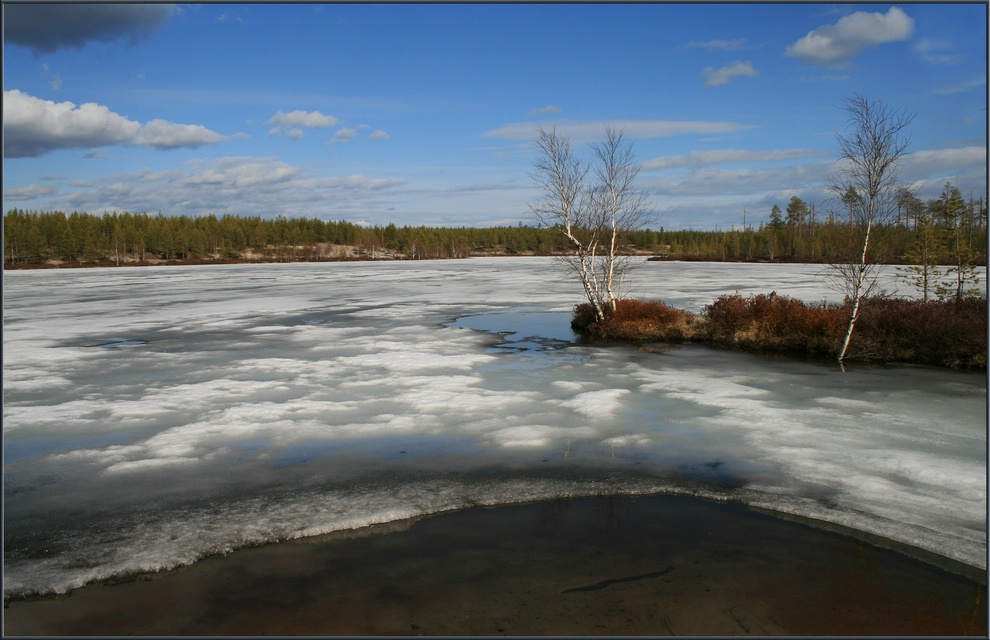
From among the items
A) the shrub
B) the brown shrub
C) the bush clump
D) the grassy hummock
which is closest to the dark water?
the brown shrub

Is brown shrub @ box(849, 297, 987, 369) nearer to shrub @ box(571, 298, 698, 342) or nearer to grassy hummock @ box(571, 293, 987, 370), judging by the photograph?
grassy hummock @ box(571, 293, 987, 370)

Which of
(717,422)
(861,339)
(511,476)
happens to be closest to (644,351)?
(861,339)

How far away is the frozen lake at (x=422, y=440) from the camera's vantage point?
6883 mm

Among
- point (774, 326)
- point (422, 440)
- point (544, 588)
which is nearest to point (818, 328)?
point (774, 326)

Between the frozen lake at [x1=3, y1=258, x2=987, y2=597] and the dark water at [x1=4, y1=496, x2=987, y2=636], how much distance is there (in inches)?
20.3

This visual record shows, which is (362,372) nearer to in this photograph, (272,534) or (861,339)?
(272,534)

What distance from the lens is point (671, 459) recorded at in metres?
8.82

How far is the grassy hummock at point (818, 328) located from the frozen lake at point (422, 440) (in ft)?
3.83

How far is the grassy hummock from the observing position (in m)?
15.7

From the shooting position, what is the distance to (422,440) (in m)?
9.67

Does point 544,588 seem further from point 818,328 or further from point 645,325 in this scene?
point 645,325

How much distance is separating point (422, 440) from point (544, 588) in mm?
4441

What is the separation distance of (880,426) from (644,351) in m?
7.93

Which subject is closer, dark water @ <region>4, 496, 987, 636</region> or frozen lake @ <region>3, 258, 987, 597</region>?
dark water @ <region>4, 496, 987, 636</region>
